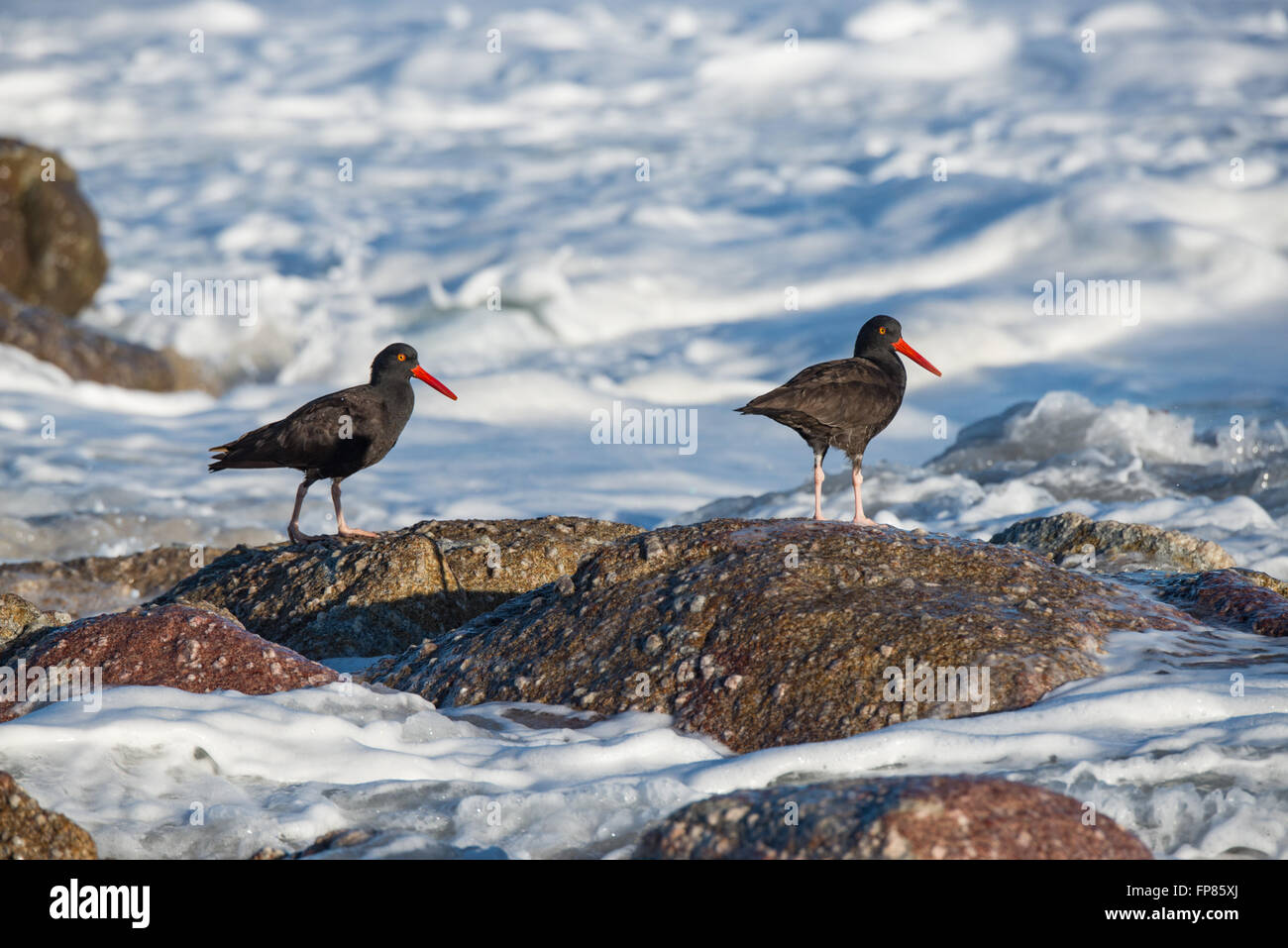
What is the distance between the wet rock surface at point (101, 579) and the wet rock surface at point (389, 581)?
102 inches

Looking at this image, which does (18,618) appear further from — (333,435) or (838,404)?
(838,404)

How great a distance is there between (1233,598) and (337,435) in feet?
18.3

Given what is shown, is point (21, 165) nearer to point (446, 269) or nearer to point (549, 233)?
point (446, 269)

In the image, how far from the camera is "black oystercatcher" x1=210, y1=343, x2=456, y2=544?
8.68 metres

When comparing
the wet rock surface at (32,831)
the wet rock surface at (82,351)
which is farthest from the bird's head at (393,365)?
the wet rock surface at (82,351)

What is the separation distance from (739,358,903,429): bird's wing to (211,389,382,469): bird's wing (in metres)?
2.86

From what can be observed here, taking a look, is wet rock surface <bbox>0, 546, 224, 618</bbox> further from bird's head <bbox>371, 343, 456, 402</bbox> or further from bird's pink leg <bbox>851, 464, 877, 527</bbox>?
bird's pink leg <bbox>851, 464, 877, 527</bbox>

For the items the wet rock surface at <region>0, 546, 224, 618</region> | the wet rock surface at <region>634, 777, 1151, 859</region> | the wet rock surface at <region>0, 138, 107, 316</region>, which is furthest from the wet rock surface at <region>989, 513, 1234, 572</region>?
the wet rock surface at <region>0, 138, 107, 316</region>

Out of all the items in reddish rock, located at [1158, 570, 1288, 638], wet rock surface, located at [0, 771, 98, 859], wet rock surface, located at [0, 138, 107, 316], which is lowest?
wet rock surface, located at [0, 771, 98, 859]

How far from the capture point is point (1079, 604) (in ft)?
19.5

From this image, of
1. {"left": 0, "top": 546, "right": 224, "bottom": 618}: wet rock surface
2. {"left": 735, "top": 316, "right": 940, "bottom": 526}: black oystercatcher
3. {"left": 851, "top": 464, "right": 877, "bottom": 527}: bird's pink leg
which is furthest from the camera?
{"left": 0, "top": 546, "right": 224, "bottom": 618}: wet rock surface

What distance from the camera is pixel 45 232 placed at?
24.1 m

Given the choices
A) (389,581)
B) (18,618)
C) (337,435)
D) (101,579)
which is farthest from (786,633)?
(101,579)

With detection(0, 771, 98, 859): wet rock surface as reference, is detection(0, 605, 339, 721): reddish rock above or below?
above
